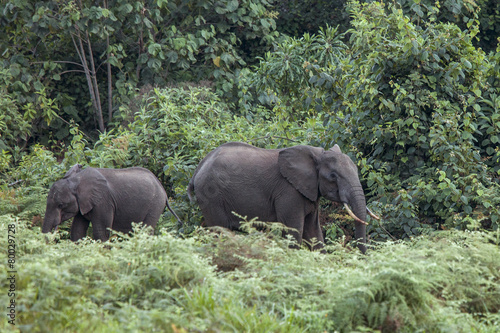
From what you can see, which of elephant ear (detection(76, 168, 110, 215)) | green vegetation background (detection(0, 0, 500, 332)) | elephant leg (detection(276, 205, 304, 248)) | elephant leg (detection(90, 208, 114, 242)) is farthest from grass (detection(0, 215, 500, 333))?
elephant leg (detection(90, 208, 114, 242))

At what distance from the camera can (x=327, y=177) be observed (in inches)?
351

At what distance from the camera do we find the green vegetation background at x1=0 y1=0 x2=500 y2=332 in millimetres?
6152

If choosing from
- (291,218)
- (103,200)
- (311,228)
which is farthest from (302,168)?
(103,200)

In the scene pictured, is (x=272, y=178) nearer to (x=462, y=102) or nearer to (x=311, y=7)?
(x=462, y=102)

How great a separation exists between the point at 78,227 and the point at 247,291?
4.06 metres

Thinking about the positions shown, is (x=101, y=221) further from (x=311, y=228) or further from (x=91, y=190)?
(x=311, y=228)

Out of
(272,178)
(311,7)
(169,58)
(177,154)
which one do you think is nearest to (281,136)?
(177,154)

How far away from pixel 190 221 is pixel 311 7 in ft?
38.1

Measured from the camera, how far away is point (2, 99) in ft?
51.8

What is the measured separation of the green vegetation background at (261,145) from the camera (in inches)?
242

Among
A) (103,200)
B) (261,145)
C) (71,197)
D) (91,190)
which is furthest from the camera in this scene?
(261,145)

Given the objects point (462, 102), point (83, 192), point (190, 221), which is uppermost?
point (462, 102)

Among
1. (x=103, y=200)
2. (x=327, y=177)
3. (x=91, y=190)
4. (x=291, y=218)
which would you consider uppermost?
(x=327, y=177)

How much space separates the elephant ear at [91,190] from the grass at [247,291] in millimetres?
2062
